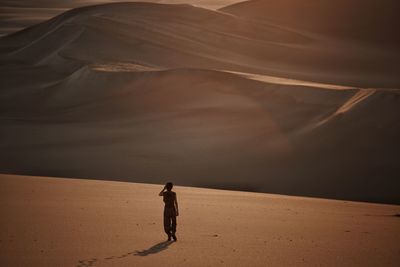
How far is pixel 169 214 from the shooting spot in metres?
10.9

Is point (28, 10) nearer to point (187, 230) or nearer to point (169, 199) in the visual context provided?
point (187, 230)

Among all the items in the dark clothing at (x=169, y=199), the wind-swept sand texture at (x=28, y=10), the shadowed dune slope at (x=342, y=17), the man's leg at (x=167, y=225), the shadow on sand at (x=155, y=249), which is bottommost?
the shadow on sand at (x=155, y=249)

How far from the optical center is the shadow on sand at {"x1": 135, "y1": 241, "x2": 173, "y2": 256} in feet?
32.0

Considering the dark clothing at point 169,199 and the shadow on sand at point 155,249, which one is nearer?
the shadow on sand at point 155,249

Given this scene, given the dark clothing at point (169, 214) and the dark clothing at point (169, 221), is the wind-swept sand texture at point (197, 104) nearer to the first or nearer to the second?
the dark clothing at point (169, 214)

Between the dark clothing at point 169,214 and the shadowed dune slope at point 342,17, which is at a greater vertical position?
the shadowed dune slope at point 342,17

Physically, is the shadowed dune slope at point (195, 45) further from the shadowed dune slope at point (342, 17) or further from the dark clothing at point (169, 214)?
the dark clothing at point (169, 214)

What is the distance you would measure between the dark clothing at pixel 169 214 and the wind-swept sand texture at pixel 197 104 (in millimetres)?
11215

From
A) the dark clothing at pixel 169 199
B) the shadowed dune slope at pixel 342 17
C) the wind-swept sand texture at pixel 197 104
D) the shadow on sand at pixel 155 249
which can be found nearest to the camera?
the shadow on sand at pixel 155 249

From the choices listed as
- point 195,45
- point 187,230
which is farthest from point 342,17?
point 187,230

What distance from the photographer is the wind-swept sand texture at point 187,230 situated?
9.58 meters

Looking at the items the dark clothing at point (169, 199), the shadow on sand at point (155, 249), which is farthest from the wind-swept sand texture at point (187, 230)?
the dark clothing at point (169, 199)

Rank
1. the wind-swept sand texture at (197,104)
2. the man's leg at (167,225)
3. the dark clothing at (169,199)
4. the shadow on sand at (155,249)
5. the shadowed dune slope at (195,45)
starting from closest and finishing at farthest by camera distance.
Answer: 1. the shadow on sand at (155,249)
2. the man's leg at (167,225)
3. the dark clothing at (169,199)
4. the wind-swept sand texture at (197,104)
5. the shadowed dune slope at (195,45)

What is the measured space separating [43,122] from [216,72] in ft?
28.3
